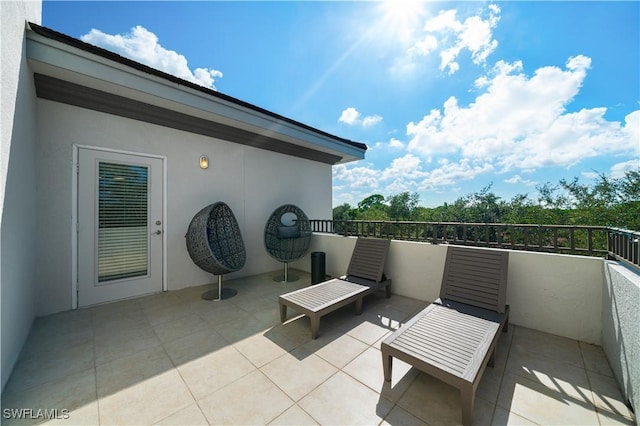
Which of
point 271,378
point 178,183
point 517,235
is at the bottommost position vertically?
point 271,378

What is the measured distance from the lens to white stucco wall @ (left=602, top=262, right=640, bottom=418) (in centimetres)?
152

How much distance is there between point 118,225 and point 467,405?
16.7ft

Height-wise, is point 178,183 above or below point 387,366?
above

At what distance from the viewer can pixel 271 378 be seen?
6.34 ft

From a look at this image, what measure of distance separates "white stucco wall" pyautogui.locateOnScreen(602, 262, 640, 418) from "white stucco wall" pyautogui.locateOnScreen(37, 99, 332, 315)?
5363 mm

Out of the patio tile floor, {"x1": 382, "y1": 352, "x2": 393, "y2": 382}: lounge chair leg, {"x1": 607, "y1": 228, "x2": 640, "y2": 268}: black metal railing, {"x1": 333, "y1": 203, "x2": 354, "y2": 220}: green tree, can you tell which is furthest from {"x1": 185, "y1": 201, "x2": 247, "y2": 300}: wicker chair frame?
{"x1": 333, "y1": 203, "x2": 354, "y2": 220}: green tree

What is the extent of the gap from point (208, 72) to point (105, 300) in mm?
4900

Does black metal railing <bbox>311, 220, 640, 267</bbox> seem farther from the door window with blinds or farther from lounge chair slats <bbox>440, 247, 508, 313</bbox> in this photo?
the door window with blinds

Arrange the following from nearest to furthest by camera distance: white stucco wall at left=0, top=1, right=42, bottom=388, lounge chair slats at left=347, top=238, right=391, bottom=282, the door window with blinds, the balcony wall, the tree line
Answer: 1. the balcony wall
2. white stucco wall at left=0, top=1, right=42, bottom=388
3. the door window with blinds
4. lounge chair slats at left=347, top=238, right=391, bottom=282
5. the tree line

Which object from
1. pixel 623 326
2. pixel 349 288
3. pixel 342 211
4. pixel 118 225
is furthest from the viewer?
pixel 342 211

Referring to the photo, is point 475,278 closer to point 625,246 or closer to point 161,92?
point 625,246

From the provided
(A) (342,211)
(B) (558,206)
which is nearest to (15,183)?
(B) (558,206)

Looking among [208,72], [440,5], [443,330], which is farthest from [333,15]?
[443,330]

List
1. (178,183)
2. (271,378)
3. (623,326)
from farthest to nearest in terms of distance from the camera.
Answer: (178,183) < (271,378) < (623,326)
